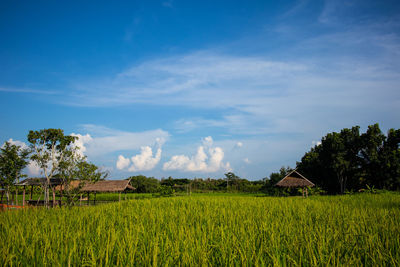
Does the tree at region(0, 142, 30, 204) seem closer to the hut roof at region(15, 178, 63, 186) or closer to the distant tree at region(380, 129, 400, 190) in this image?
the hut roof at region(15, 178, 63, 186)

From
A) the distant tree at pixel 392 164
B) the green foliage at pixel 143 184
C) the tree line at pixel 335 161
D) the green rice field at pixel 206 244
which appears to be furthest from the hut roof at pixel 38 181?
the distant tree at pixel 392 164

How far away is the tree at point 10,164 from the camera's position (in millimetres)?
22500

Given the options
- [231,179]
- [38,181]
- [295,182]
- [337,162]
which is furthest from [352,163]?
[38,181]

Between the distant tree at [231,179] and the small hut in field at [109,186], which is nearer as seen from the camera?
the small hut in field at [109,186]

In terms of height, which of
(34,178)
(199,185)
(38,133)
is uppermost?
(38,133)

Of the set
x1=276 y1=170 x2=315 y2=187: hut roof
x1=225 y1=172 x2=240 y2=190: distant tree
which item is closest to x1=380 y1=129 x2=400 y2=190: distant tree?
x1=276 y1=170 x2=315 y2=187: hut roof

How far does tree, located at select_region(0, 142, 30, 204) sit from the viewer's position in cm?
2250

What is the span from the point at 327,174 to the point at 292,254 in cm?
3826

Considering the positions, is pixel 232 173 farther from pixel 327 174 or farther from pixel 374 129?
pixel 374 129

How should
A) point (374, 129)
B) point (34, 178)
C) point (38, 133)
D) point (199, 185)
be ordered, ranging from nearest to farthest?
point (38, 133) < point (34, 178) < point (374, 129) < point (199, 185)

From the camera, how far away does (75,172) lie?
16.4 m

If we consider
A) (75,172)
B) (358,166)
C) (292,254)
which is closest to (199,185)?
(358,166)

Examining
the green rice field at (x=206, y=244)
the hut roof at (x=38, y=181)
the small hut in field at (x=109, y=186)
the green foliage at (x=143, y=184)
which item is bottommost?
the green foliage at (x=143, y=184)

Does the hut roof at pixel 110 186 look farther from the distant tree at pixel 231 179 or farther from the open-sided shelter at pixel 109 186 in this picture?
the distant tree at pixel 231 179
